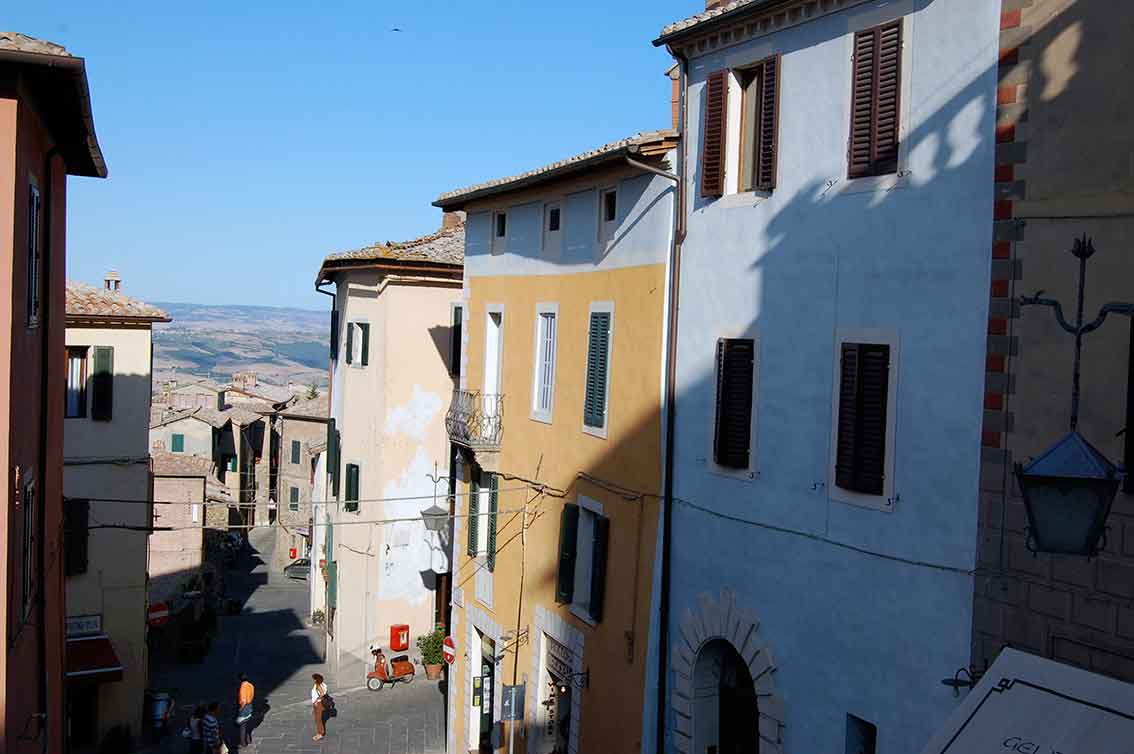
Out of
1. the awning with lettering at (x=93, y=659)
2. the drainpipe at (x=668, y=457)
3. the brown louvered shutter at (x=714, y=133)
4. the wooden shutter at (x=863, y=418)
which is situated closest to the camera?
the wooden shutter at (x=863, y=418)

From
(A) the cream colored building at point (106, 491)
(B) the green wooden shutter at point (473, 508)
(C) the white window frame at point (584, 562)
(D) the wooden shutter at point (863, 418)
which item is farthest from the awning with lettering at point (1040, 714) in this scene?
(A) the cream colored building at point (106, 491)

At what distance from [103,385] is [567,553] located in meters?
12.9

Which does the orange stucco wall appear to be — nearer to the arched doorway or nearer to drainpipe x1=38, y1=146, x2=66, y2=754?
the arched doorway

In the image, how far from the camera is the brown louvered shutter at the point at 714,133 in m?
14.9

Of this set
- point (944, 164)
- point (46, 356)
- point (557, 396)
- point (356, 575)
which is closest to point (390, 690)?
point (356, 575)

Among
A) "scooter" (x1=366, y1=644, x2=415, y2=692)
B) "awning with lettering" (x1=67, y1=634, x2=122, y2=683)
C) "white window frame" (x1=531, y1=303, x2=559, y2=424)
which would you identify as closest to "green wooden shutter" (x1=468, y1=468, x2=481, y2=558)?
"white window frame" (x1=531, y1=303, x2=559, y2=424)

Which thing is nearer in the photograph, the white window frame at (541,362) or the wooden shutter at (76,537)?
the white window frame at (541,362)

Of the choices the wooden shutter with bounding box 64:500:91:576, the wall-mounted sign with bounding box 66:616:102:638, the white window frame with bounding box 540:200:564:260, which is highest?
the white window frame with bounding box 540:200:564:260

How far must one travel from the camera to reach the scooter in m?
30.3

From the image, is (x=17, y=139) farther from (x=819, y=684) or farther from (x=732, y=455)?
(x=819, y=684)

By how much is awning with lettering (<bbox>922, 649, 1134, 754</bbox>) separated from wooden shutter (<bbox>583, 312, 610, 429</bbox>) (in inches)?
361

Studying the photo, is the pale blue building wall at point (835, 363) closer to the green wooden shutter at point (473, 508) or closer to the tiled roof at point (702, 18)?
the tiled roof at point (702, 18)

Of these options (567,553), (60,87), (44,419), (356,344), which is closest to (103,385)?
(356,344)

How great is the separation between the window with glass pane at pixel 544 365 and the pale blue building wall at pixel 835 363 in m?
4.62
